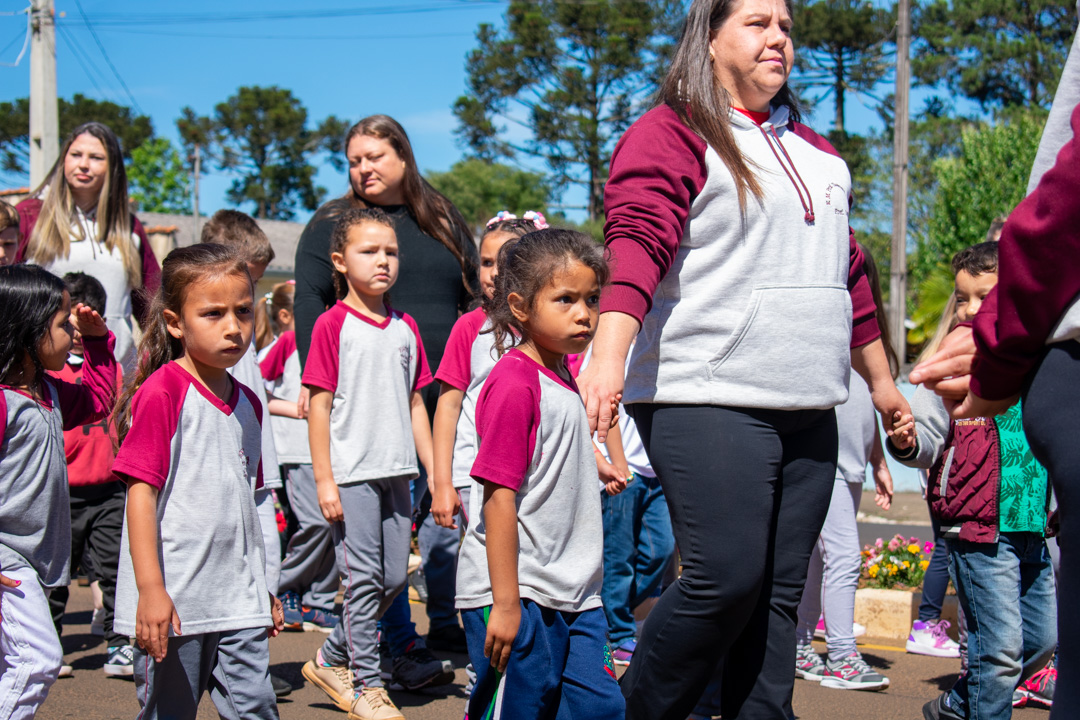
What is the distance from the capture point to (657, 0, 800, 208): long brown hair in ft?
8.87

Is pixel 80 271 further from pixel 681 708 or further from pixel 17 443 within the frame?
pixel 681 708

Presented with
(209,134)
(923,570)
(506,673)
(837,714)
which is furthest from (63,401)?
(209,134)

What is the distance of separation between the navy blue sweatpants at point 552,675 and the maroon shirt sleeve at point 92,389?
187cm

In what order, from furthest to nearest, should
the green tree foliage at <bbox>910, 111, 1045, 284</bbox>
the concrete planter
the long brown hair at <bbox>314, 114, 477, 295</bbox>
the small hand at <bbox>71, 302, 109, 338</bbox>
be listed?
1. the green tree foliage at <bbox>910, 111, 1045, 284</bbox>
2. the concrete planter
3. the long brown hair at <bbox>314, 114, 477, 295</bbox>
4. the small hand at <bbox>71, 302, 109, 338</bbox>

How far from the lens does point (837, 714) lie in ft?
13.7

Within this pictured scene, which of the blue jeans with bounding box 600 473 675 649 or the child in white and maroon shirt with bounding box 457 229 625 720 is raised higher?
the child in white and maroon shirt with bounding box 457 229 625 720

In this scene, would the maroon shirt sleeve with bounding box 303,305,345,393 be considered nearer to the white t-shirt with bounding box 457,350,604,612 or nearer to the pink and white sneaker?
the white t-shirt with bounding box 457,350,604,612

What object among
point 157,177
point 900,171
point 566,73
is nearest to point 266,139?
point 157,177

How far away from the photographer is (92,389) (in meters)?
3.88

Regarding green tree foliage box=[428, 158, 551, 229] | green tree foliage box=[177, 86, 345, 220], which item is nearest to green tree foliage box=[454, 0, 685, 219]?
green tree foliage box=[428, 158, 551, 229]

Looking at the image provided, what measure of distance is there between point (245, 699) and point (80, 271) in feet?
9.66

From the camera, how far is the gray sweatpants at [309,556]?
524cm

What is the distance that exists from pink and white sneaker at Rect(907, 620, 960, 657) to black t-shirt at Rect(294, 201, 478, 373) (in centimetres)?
281

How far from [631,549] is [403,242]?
1.81m
